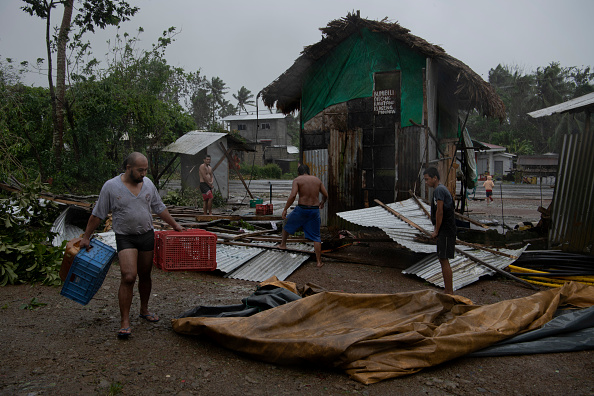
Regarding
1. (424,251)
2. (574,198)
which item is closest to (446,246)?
(424,251)

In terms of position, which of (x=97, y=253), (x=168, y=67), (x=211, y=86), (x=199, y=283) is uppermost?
(x=211, y=86)

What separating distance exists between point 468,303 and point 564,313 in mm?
908

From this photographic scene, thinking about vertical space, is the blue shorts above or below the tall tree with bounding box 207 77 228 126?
below

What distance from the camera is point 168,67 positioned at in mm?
17297

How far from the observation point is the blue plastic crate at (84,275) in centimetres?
416

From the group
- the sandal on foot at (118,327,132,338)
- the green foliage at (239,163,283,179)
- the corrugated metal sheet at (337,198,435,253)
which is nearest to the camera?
the sandal on foot at (118,327,132,338)

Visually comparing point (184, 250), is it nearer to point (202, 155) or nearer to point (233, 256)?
point (233, 256)

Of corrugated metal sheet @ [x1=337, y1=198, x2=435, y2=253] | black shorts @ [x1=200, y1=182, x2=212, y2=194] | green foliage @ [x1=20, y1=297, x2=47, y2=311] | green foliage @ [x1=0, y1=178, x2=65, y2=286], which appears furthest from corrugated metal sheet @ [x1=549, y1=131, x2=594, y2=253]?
black shorts @ [x1=200, y1=182, x2=212, y2=194]

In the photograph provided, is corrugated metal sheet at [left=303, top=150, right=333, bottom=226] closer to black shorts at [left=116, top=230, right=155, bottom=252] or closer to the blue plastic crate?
black shorts at [left=116, top=230, right=155, bottom=252]

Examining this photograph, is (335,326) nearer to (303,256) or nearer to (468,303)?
(468,303)

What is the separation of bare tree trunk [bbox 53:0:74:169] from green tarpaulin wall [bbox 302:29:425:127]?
8.51 metres

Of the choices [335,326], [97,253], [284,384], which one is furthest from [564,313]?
[97,253]

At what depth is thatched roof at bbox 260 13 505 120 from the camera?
374 inches

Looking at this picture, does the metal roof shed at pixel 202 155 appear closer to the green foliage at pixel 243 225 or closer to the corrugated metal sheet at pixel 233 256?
the green foliage at pixel 243 225
